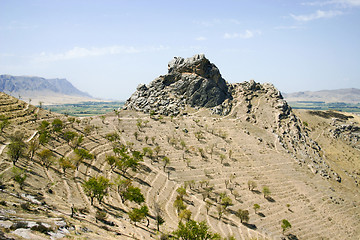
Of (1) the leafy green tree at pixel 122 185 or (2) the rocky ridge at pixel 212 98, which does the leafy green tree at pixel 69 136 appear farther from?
(2) the rocky ridge at pixel 212 98

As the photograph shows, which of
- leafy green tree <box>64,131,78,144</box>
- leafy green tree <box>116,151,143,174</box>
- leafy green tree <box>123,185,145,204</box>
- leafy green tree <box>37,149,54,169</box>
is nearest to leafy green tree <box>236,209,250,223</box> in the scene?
leafy green tree <box>123,185,145,204</box>

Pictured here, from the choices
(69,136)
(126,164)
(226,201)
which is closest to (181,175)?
(226,201)

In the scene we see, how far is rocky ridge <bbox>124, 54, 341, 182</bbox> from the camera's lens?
505 feet

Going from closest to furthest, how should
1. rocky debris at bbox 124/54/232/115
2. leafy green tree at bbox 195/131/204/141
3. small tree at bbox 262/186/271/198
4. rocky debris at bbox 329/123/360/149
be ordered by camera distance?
small tree at bbox 262/186/271/198 < leafy green tree at bbox 195/131/204/141 < rocky debris at bbox 329/123/360/149 < rocky debris at bbox 124/54/232/115

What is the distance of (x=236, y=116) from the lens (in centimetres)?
16025

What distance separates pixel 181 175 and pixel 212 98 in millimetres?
88045

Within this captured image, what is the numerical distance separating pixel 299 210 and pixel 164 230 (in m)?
61.6

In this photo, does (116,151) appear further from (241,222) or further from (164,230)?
(241,222)

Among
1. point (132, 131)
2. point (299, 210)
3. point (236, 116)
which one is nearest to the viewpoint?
point (299, 210)

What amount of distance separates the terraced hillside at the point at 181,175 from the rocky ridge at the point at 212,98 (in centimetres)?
204

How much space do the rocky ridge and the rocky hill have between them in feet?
2.68

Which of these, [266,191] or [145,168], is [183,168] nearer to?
[145,168]

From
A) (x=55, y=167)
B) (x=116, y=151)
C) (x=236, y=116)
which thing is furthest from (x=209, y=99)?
(x=55, y=167)

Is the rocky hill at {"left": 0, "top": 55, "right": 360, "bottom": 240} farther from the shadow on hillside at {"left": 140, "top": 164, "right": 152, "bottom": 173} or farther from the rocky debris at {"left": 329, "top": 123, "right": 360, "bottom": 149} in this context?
the rocky debris at {"left": 329, "top": 123, "right": 360, "bottom": 149}
